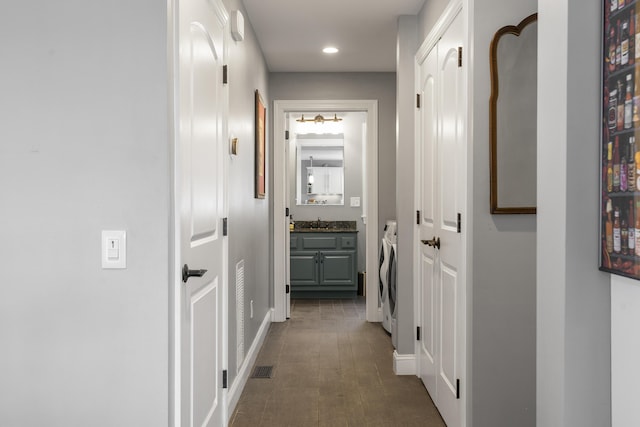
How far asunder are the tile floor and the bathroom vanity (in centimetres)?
127

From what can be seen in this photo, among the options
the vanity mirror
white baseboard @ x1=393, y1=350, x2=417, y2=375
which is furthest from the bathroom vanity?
white baseboard @ x1=393, y1=350, x2=417, y2=375

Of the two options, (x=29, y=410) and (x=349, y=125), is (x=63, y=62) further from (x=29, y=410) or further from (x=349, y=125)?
(x=349, y=125)

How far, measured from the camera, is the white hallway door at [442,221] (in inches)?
99.6

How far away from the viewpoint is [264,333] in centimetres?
452

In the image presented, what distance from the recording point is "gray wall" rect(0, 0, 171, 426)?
1571 millimetres

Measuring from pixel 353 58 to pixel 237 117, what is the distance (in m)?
1.94

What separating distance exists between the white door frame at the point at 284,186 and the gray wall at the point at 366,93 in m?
0.05

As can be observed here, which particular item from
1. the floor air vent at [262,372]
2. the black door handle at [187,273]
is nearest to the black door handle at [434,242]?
the floor air vent at [262,372]

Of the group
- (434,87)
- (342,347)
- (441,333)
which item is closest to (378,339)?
(342,347)

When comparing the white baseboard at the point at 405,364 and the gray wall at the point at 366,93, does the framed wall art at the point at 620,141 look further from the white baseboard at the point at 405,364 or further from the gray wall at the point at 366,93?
the gray wall at the point at 366,93

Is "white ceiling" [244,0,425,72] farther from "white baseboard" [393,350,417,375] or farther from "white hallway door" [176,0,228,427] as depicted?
"white baseboard" [393,350,417,375]

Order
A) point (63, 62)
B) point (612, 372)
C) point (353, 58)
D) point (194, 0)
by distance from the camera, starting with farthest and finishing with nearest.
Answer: point (353, 58)
point (194, 0)
point (63, 62)
point (612, 372)

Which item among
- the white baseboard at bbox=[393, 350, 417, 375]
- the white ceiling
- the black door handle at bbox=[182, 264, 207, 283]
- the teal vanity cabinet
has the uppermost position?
the white ceiling

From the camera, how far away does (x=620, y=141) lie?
1.12m
